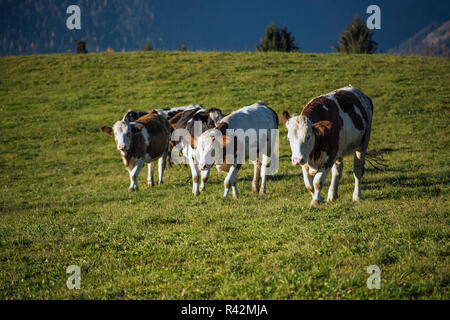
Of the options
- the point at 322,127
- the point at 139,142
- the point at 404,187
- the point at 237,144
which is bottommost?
the point at 404,187

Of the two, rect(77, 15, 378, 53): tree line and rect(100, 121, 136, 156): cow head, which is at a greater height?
rect(77, 15, 378, 53): tree line

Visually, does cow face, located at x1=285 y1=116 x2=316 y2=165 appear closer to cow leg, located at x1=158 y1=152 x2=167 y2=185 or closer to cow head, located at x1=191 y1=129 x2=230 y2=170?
cow head, located at x1=191 y1=129 x2=230 y2=170

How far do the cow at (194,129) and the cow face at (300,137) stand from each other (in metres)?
3.59

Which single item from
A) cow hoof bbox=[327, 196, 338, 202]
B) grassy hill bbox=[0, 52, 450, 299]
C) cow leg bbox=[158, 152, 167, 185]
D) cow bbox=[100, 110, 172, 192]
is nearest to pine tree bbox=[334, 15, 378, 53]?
grassy hill bbox=[0, 52, 450, 299]

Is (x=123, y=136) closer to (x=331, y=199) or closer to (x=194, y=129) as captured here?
(x=194, y=129)

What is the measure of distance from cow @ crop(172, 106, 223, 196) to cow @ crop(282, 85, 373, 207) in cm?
348

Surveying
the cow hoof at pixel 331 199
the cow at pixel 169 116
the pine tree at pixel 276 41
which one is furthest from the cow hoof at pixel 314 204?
the pine tree at pixel 276 41

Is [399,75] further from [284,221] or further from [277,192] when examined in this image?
[284,221]

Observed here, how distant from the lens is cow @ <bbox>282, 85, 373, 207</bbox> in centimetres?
849

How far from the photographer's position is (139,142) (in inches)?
546

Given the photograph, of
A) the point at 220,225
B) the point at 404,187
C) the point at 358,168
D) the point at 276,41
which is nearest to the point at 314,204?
the point at 358,168

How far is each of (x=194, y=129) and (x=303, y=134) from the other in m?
5.64

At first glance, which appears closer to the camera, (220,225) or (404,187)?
(220,225)

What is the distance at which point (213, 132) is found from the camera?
10352 mm
